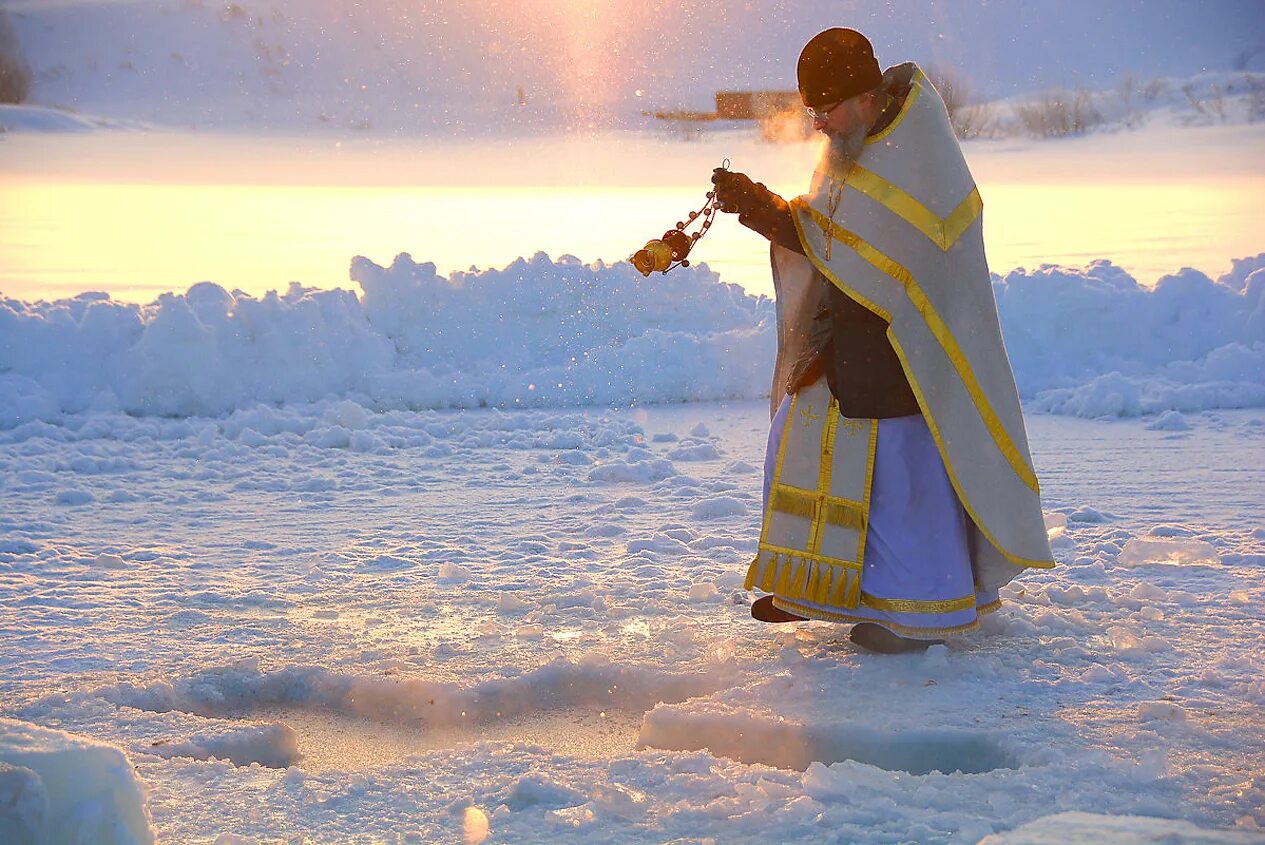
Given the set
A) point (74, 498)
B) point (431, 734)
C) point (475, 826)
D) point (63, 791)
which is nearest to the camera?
point (63, 791)

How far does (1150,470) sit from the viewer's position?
283 inches

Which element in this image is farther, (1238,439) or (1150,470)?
(1238,439)

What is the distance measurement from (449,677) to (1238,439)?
539cm

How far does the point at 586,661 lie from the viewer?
170 inches

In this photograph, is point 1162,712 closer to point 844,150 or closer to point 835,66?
point 844,150

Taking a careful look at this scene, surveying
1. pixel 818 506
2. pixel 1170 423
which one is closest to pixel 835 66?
pixel 818 506

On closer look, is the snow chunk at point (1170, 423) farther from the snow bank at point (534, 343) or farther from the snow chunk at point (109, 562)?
the snow chunk at point (109, 562)

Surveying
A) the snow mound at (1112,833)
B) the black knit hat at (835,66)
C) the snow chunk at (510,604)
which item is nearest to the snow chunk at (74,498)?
the snow chunk at (510,604)

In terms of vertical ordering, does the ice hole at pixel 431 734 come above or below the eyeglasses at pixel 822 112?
below

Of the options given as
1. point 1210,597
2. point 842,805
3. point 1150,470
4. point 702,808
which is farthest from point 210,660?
point 1150,470

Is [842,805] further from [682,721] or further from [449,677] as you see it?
[449,677]

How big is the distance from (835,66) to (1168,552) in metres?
2.49

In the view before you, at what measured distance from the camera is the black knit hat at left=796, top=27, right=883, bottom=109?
408cm

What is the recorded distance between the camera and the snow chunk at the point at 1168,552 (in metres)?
5.41
